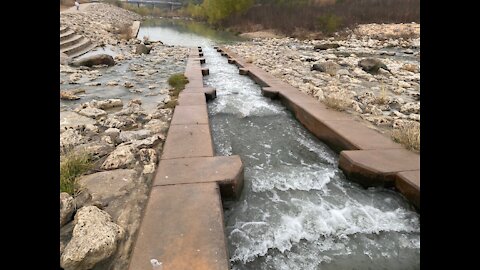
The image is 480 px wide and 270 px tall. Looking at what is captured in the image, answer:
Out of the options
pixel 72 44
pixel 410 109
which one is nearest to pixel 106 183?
pixel 410 109

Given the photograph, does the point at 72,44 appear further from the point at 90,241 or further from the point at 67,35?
the point at 90,241

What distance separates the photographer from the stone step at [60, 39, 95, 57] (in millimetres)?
11125

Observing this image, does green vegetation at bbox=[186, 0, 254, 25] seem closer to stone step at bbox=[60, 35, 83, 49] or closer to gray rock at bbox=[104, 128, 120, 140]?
stone step at bbox=[60, 35, 83, 49]

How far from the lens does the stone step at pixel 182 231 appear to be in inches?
58.2

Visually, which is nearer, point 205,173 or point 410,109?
point 205,173

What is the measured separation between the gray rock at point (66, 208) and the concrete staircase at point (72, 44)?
10681 mm

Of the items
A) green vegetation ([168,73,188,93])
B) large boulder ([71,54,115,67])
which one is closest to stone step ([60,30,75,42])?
large boulder ([71,54,115,67])

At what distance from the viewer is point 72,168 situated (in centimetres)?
237

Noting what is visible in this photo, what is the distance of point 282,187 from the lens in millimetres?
2572

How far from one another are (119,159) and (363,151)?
7.47ft

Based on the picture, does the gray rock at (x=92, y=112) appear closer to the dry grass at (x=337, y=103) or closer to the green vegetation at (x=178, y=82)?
the green vegetation at (x=178, y=82)

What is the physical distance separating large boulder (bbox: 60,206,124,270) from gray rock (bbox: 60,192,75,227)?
68mm

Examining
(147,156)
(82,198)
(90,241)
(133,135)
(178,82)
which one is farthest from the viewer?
(178,82)
